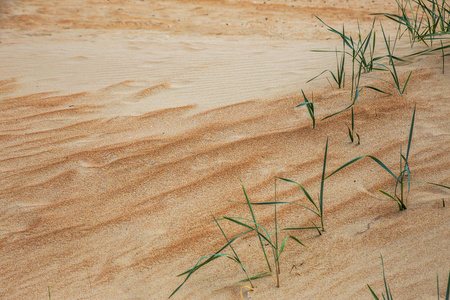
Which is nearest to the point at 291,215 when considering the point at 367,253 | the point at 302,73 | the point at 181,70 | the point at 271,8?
the point at 367,253

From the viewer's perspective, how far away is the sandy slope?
1.54 m

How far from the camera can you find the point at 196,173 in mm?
2107

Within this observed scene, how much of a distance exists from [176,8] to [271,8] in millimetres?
1746

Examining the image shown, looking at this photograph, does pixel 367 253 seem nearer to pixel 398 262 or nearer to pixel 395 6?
pixel 398 262

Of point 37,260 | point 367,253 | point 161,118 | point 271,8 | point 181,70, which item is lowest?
point 37,260

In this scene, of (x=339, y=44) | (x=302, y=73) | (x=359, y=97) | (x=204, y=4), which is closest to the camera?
(x=359, y=97)

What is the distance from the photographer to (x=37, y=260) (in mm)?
1708

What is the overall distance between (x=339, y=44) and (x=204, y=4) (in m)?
3.97

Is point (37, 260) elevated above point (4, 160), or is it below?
below

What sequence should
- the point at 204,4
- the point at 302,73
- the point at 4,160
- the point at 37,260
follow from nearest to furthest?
the point at 37,260
the point at 4,160
the point at 302,73
the point at 204,4

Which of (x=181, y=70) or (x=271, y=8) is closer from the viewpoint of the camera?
(x=181, y=70)

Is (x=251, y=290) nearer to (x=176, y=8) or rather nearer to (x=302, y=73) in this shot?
(x=302, y=73)

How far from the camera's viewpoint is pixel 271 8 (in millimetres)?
6793

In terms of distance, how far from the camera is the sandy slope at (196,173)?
1536mm
